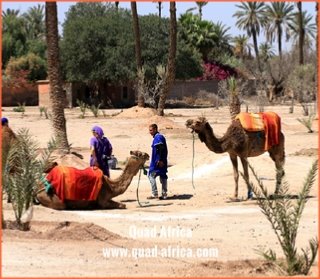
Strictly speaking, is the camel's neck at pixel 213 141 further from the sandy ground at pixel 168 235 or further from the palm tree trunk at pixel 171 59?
the palm tree trunk at pixel 171 59

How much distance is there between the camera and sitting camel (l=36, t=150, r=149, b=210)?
41.7ft

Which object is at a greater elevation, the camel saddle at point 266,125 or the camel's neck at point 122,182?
the camel saddle at point 266,125

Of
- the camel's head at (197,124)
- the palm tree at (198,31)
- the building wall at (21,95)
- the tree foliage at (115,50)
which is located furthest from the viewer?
the palm tree at (198,31)

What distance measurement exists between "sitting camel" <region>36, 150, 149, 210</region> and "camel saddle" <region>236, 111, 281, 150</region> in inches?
81.8

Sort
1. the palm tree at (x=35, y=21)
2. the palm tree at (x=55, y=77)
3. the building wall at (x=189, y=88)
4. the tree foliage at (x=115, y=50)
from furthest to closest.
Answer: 1. the palm tree at (x=35, y=21)
2. the building wall at (x=189, y=88)
3. the tree foliage at (x=115, y=50)
4. the palm tree at (x=55, y=77)

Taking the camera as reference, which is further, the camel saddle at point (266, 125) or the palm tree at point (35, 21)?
the palm tree at point (35, 21)

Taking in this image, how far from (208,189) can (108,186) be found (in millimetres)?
3172

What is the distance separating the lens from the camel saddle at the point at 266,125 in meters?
14.2

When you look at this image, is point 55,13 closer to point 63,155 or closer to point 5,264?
point 63,155

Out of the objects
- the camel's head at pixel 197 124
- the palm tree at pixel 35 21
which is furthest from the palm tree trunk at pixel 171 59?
the palm tree at pixel 35 21

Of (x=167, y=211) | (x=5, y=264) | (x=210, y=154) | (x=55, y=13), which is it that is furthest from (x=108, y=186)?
(x=55, y=13)

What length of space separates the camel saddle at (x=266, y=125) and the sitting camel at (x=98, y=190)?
2.08 m

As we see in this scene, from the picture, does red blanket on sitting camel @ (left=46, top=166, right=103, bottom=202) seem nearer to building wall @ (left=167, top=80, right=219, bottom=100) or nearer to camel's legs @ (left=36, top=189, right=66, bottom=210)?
camel's legs @ (left=36, top=189, right=66, bottom=210)

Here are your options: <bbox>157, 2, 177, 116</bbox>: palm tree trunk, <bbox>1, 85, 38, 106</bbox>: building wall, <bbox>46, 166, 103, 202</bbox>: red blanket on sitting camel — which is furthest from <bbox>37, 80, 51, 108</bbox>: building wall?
<bbox>46, 166, 103, 202</bbox>: red blanket on sitting camel
